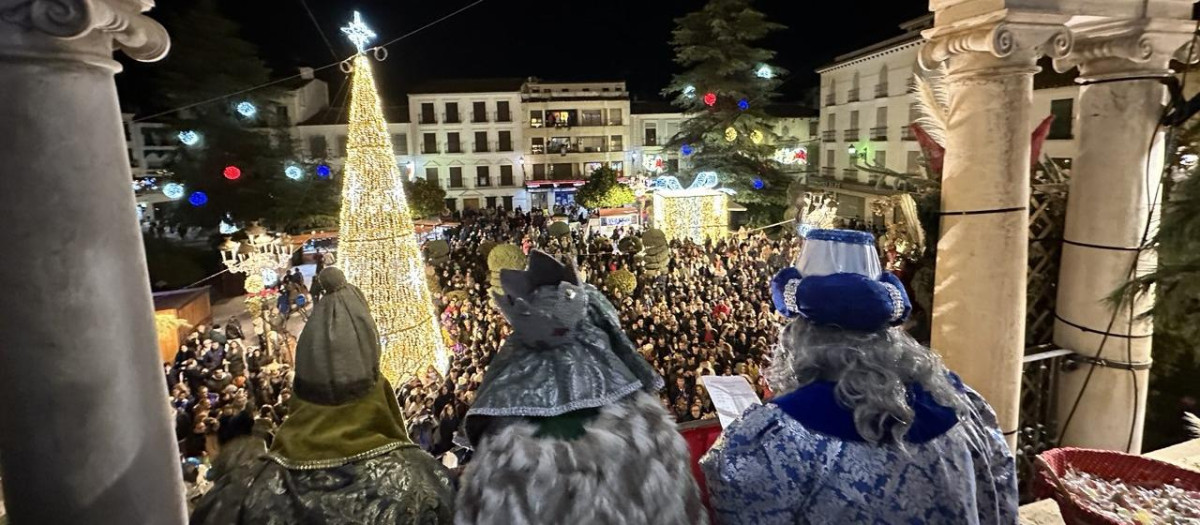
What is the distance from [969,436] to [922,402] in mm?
259

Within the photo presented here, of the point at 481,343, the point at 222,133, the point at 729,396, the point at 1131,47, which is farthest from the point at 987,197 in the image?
the point at 222,133

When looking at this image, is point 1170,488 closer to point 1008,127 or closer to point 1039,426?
point 1039,426

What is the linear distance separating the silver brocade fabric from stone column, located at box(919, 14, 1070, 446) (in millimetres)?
2936

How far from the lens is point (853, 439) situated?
1893 millimetres

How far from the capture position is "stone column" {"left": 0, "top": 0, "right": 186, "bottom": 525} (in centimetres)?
213

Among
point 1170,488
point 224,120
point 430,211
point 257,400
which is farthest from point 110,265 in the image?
point 430,211

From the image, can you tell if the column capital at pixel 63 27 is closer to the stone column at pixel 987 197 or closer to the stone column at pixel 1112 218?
the stone column at pixel 987 197

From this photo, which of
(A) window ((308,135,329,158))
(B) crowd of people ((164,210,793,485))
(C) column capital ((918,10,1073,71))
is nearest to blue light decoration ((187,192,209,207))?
(B) crowd of people ((164,210,793,485))

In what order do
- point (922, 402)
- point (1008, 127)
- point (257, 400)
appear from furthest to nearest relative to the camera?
point (257, 400) < point (1008, 127) < point (922, 402)

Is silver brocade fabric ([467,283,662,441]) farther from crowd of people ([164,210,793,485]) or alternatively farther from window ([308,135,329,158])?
window ([308,135,329,158])

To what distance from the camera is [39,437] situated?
2.21m

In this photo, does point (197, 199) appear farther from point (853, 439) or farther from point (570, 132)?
point (570, 132)

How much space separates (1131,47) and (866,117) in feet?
89.0

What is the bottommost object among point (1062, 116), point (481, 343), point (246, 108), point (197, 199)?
point (481, 343)
